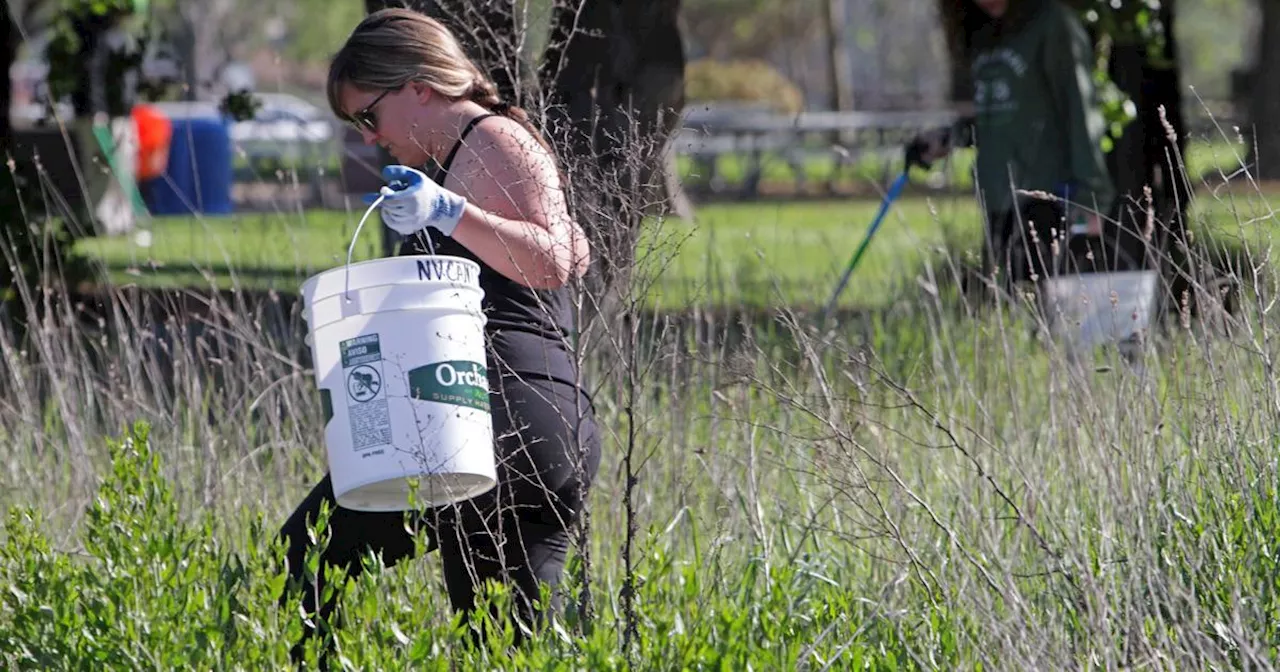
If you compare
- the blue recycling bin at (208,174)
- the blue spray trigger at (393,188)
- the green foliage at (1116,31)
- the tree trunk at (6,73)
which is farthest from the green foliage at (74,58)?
the blue recycling bin at (208,174)

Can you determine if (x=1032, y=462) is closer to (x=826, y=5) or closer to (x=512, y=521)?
(x=512, y=521)

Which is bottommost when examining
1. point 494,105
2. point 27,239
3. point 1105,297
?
point 1105,297

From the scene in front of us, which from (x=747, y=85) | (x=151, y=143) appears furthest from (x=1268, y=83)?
(x=747, y=85)

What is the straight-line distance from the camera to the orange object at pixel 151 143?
52.9 feet

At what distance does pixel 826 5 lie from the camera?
2811 cm

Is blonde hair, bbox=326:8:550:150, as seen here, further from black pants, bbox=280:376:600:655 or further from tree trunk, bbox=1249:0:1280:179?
tree trunk, bbox=1249:0:1280:179

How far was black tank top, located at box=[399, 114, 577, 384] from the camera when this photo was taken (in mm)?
3053

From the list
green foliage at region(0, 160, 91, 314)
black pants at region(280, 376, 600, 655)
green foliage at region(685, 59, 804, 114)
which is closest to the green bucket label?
black pants at region(280, 376, 600, 655)

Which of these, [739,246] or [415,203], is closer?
[415,203]

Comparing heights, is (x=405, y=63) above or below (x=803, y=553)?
above

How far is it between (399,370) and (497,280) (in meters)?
0.37

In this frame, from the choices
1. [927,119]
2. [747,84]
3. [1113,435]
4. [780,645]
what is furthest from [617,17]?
[747,84]

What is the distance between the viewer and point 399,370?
→ 2.76m

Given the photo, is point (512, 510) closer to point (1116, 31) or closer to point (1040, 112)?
point (1040, 112)
